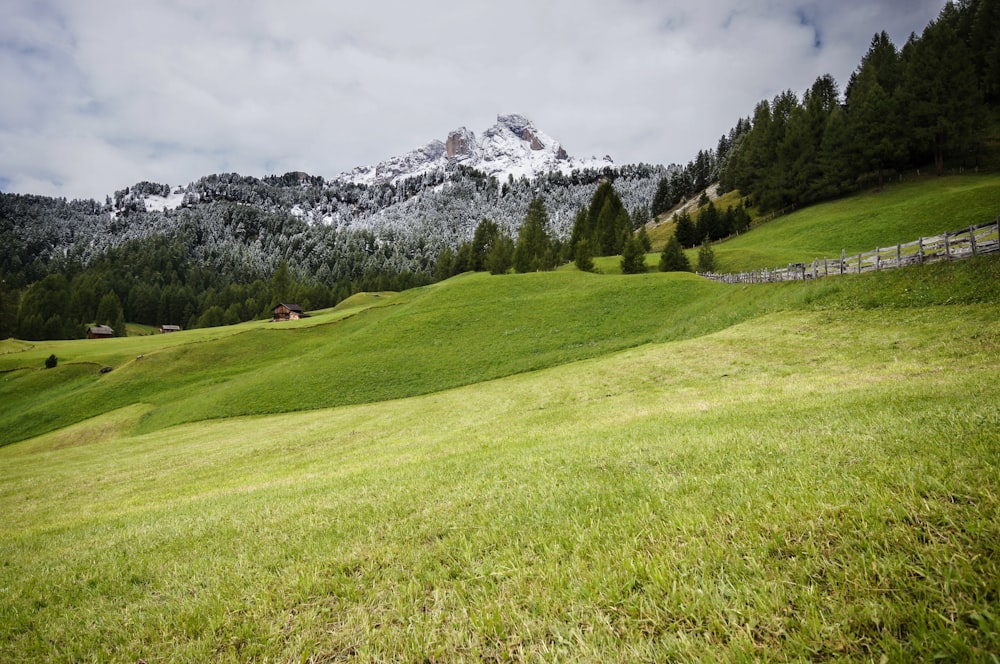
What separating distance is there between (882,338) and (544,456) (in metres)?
17.9

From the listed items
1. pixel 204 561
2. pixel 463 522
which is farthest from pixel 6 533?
pixel 463 522

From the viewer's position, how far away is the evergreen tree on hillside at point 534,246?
7862 cm

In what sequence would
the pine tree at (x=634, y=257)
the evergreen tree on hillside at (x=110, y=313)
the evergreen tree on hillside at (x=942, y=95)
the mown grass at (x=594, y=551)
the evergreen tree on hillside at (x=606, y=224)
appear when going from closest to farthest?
the mown grass at (x=594, y=551) → the pine tree at (x=634, y=257) → the evergreen tree on hillside at (x=942, y=95) → the evergreen tree on hillside at (x=606, y=224) → the evergreen tree on hillside at (x=110, y=313)

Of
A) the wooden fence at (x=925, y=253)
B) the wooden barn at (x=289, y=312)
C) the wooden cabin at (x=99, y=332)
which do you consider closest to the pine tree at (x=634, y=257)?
the wooden fence at (x=925, y=253)

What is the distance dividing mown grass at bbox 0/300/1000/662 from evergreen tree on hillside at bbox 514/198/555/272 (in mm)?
68610

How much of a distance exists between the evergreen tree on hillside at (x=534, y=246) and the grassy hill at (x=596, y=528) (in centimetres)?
6107

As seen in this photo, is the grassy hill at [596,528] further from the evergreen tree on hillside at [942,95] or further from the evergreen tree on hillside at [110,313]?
the evergreen tree on hillside at [110,313]

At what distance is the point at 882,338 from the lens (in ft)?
56.9

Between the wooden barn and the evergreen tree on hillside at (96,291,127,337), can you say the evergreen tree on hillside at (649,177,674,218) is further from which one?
the evergreen tree on hillside at (96,291,127,337)

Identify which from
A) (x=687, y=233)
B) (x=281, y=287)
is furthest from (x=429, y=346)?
(x=281, y=287)

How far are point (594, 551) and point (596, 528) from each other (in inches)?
20.1

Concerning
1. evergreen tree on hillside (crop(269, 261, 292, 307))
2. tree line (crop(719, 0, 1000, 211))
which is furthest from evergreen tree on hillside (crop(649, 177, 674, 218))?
evergreen tree on hillside (crop(269, 261, 292, 307))

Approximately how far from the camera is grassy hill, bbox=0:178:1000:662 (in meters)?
2.99

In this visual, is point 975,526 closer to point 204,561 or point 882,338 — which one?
point 204,561
